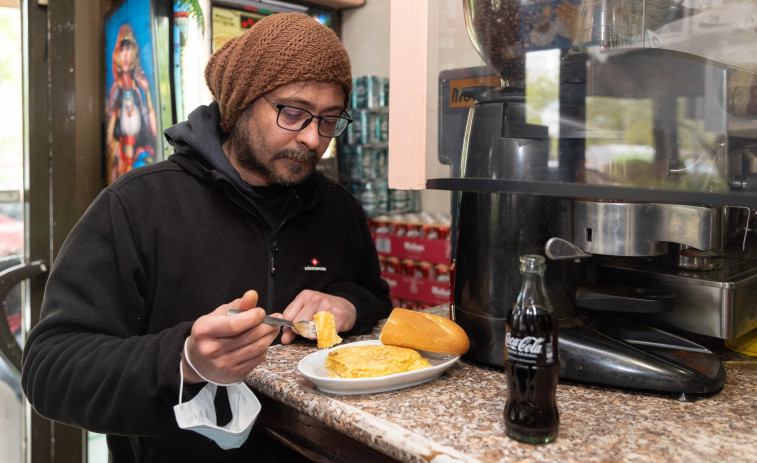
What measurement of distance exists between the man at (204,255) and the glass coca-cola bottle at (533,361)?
434 millimetres

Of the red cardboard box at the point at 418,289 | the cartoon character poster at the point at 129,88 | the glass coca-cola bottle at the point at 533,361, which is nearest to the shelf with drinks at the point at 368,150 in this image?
the red cardboard box at the point at 418,289

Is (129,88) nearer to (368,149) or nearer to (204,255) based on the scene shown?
(368,149)

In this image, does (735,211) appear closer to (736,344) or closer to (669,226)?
(736,344)

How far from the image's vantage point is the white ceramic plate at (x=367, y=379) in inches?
41.8

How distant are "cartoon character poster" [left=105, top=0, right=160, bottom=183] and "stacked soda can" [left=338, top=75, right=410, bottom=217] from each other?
3.40ft

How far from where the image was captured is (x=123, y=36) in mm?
2709

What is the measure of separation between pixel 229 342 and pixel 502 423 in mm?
459

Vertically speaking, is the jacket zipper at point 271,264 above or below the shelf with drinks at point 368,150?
below

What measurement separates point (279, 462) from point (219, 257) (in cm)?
51

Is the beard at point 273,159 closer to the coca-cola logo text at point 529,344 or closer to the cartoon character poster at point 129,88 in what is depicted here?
the coca-cola logo text at point 529,344

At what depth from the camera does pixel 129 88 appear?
9.02 feet

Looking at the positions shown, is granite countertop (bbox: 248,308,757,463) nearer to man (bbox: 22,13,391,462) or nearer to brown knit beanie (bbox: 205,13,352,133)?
man (bbox: 22,13,391,462)

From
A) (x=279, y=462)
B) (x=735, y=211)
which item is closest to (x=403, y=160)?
(x=279, y=462)

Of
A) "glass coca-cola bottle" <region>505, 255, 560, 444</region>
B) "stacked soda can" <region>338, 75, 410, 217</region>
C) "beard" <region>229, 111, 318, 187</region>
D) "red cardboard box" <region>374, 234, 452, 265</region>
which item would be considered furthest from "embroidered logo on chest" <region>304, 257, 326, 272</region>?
"stacked soda can" <region>338, 75, 410, 217</region>
